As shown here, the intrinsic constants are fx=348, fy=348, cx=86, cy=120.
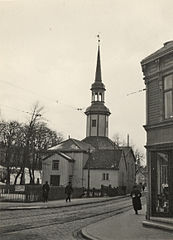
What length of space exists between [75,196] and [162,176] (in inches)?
1003

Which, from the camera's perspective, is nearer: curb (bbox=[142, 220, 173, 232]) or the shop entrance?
curb (bbox=[142, 220, 173, 232])

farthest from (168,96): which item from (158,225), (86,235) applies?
(86,235)

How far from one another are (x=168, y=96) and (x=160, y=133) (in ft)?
5.53

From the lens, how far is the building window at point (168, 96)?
50.0 ft

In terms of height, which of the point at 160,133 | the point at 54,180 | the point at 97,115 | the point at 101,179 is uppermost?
the point at 97,115

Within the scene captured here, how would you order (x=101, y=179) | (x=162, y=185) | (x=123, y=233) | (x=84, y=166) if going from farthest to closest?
1. (x=84, y=166)
2. (x=101, y=179)
3. (x=162, y=185)
4. (x=123, y=233)

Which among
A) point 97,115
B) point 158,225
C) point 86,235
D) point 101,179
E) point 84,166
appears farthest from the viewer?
point 97,115

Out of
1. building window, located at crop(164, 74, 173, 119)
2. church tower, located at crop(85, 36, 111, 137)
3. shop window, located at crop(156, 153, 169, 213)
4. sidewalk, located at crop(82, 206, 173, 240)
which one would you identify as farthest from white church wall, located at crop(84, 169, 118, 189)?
sidewalk, located at crop(82, 206, 173, 240)

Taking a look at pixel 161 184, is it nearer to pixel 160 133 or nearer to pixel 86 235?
pixel 160 133

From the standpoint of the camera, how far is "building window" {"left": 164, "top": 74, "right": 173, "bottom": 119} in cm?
1523

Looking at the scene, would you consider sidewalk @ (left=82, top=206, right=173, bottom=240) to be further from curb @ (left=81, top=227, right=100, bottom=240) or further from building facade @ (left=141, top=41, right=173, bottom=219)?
building facade @ (left=141, top=41, right=173, bottom=219)

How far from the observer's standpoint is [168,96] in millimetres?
15477

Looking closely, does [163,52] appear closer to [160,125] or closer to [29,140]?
[160,125]

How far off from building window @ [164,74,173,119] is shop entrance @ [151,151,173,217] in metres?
1.77
